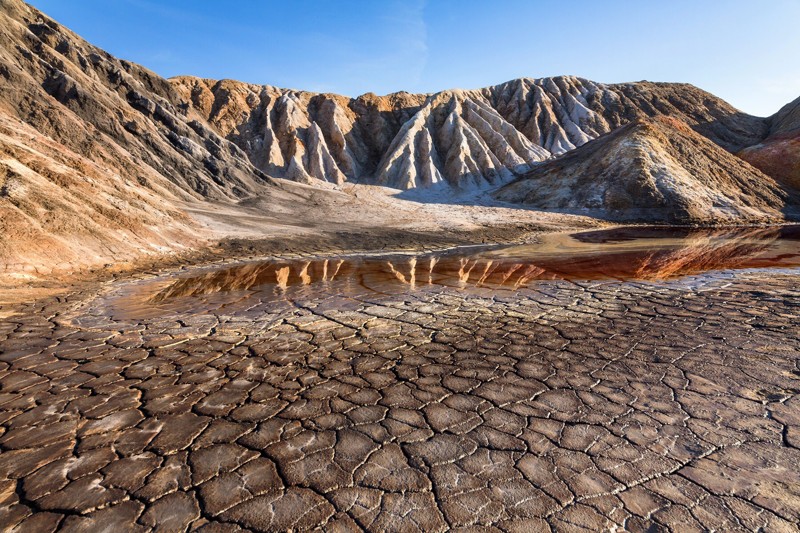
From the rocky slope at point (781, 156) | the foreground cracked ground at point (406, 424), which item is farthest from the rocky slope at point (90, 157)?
the rocky slope at point (781, 156)

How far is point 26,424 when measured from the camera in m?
3.05

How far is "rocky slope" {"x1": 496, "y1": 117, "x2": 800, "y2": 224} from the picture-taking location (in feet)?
73.7

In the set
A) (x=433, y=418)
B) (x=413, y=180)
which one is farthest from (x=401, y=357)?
(x=413, y=180)

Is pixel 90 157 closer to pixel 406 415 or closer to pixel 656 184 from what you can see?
pixel 406 415

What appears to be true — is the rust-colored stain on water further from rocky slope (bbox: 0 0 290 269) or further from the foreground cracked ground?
rocky slope (bbox: 0 0 290 269)

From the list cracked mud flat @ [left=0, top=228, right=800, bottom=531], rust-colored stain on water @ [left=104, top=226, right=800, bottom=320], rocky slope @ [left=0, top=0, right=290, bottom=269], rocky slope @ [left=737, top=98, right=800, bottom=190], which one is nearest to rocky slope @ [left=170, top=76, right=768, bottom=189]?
rocky slope @ [left=0, top=0, right=290, bottom=269]

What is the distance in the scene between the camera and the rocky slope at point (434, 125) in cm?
3275

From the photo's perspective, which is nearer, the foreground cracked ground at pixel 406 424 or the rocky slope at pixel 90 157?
the foreground cracked ground at pixel 406 424

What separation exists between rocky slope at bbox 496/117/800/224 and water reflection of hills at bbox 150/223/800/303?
8627 millimetres

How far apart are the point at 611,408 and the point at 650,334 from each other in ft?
6.91

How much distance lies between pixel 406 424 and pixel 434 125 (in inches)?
1492

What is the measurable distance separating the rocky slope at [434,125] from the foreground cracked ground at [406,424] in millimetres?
27517

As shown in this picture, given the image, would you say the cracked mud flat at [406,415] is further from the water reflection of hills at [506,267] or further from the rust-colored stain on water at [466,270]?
the water reflection of hills at [506,267]

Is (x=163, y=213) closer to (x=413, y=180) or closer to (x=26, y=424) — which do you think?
(x=26, y=424)
